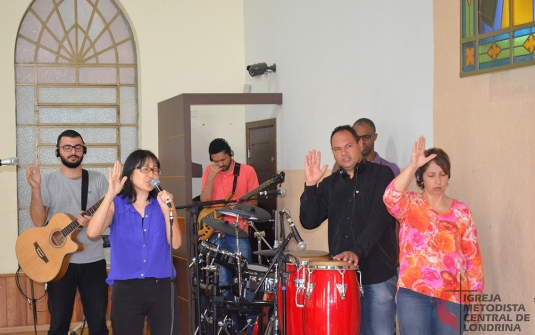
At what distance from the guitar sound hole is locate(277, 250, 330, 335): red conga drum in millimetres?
1860

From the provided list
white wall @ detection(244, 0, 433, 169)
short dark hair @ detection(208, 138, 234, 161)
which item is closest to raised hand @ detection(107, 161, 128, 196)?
white wall @ detection(244, 0, 433, 169)

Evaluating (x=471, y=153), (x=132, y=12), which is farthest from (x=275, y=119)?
(x=471, y=153)

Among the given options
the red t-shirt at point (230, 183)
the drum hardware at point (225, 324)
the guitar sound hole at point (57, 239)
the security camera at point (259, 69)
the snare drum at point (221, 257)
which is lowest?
the drum hardware at point (225, 324)

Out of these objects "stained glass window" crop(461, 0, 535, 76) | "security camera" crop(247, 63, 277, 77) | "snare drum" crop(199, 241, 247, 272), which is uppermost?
"security camera" crop(247, 63, 277, 77)

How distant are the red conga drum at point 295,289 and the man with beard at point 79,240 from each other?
1.58 metres

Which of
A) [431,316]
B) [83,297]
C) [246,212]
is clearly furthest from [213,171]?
[431,316]

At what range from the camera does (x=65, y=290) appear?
16.8 feet

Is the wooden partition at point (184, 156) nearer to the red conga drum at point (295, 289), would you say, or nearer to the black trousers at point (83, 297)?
the black trousers at point (83, 297)

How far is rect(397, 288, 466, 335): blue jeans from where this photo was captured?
3.68 meters

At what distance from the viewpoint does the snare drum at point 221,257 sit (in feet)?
18.5

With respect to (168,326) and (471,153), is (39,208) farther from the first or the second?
(471,153)

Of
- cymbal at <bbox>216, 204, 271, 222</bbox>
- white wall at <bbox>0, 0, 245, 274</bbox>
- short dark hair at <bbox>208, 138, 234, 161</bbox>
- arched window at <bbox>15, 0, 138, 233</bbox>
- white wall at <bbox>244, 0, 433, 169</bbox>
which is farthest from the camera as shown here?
white wall at <bbox>0, 0, 245, 274</bbox>

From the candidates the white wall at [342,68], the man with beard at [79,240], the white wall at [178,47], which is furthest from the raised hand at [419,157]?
the white wall at [178,47]
